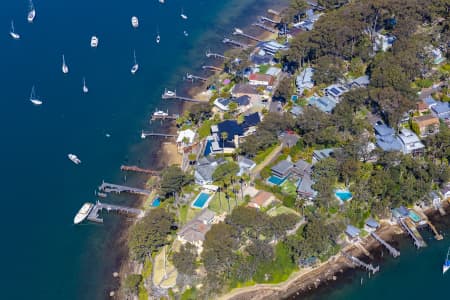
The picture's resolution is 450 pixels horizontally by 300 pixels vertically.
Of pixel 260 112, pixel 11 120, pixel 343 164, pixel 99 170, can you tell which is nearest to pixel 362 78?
pixel 260 112

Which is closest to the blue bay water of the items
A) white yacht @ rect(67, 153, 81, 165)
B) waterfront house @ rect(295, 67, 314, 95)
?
white yacht @ rect(67, 153, 81, 165)

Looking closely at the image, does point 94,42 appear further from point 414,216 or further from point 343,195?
point 414,216

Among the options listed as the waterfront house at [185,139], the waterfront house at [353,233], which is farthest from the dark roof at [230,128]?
the waterfront house at [353,233]

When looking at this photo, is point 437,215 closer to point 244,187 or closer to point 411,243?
point 411,243

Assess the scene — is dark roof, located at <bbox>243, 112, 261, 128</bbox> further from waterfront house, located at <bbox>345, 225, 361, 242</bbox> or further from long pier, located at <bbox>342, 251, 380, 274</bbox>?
long pier, located at <bbox>342, 251, 380, 274</bbox>

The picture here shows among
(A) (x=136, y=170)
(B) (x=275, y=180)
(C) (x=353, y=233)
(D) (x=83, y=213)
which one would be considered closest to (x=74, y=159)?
(A) (x=136, y=170)

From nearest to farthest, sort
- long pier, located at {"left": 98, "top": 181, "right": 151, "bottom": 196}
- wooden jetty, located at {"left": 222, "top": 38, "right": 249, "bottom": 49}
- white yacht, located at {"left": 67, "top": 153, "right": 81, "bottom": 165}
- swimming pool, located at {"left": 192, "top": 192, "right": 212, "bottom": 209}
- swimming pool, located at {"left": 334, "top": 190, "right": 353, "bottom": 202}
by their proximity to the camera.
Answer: swimming pool, located at {"left": 192, "top": 192, "right": 212, "bottom": 209}
swimming pool, located at {"left": 334, "top": 190, "right": 353, "bottom": 202}
long pier, located at {"left": 98, "top": 181, "right": 151, "bottom": 196}
white yacht, located at {"left": 67, "top": 153, "right": 81, "bottom": 165}
wooden jetty, located at {"left": 222, "top": 38, "right": 249, "bottom": 49}

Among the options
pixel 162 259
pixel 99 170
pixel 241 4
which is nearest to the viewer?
pixel 162 259
